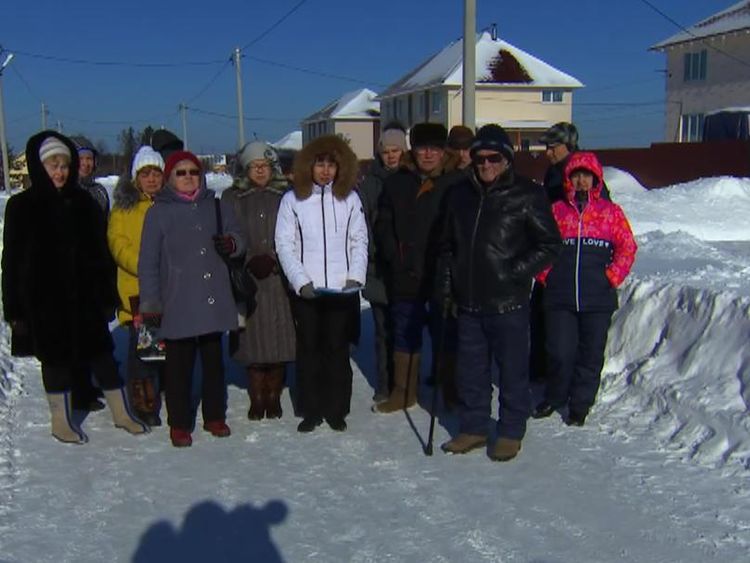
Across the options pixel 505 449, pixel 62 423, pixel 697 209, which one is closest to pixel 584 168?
pixel 505 449

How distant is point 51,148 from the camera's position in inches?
184

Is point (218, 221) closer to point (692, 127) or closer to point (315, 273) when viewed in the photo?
point (315, 273)

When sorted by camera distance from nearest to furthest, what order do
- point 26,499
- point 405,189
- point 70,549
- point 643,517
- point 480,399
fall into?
point 70,549, point 643,517, point 26,499, point 480,399, point 405,189

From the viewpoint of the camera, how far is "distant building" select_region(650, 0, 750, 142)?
30625 mm

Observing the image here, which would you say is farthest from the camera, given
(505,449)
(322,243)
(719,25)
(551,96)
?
(551,96)

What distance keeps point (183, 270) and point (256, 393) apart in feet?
3.60

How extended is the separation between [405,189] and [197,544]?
2.59 meters

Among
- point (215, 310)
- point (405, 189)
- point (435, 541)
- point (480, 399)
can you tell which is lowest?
point (435, 541)

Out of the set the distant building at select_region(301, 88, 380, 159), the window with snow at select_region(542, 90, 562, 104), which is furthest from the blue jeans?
the distant building at select_region(301, 88, 380, 159)

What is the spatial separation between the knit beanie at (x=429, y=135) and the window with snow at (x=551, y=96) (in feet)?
136

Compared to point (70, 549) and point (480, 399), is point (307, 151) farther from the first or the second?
point (70, 549)

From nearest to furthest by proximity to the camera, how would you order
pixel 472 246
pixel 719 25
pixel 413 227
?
pixel 472 246 → pixel 413 227 → pixel 719 25

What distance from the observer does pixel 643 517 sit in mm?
3768

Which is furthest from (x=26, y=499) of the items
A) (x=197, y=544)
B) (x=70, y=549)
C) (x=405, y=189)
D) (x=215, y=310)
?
(x=405, y=189)
